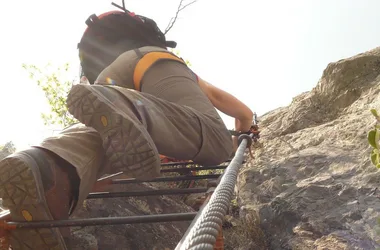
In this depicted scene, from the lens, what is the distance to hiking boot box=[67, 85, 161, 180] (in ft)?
4.83

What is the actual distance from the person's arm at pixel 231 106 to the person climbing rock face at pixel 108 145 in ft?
3.01

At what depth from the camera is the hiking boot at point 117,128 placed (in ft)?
4.83

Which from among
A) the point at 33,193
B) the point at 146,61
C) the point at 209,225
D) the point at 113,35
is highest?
the point at 113,35

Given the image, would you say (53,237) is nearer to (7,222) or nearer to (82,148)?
(7,222)

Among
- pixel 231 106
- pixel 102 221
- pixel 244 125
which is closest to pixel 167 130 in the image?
pixel 102 221

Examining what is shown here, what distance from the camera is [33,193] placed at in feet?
4.60

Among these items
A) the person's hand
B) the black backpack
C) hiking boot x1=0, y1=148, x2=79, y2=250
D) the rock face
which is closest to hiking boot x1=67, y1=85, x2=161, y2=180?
hiking boot x1=0, y1=148, x2=79, y2=250

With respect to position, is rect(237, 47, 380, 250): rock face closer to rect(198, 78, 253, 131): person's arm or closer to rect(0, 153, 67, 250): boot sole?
rect(198, 78, 253, 131): person's arm

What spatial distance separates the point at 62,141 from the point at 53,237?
16.0 inches

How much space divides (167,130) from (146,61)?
71 centimetres

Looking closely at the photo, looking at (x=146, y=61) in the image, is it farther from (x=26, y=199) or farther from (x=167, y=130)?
(x=26, y=199)

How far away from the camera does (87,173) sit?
1.58m

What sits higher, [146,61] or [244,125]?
[146,61]

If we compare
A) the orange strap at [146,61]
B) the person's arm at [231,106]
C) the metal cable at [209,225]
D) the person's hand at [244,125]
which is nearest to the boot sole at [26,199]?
the metal cable at [209,225]
